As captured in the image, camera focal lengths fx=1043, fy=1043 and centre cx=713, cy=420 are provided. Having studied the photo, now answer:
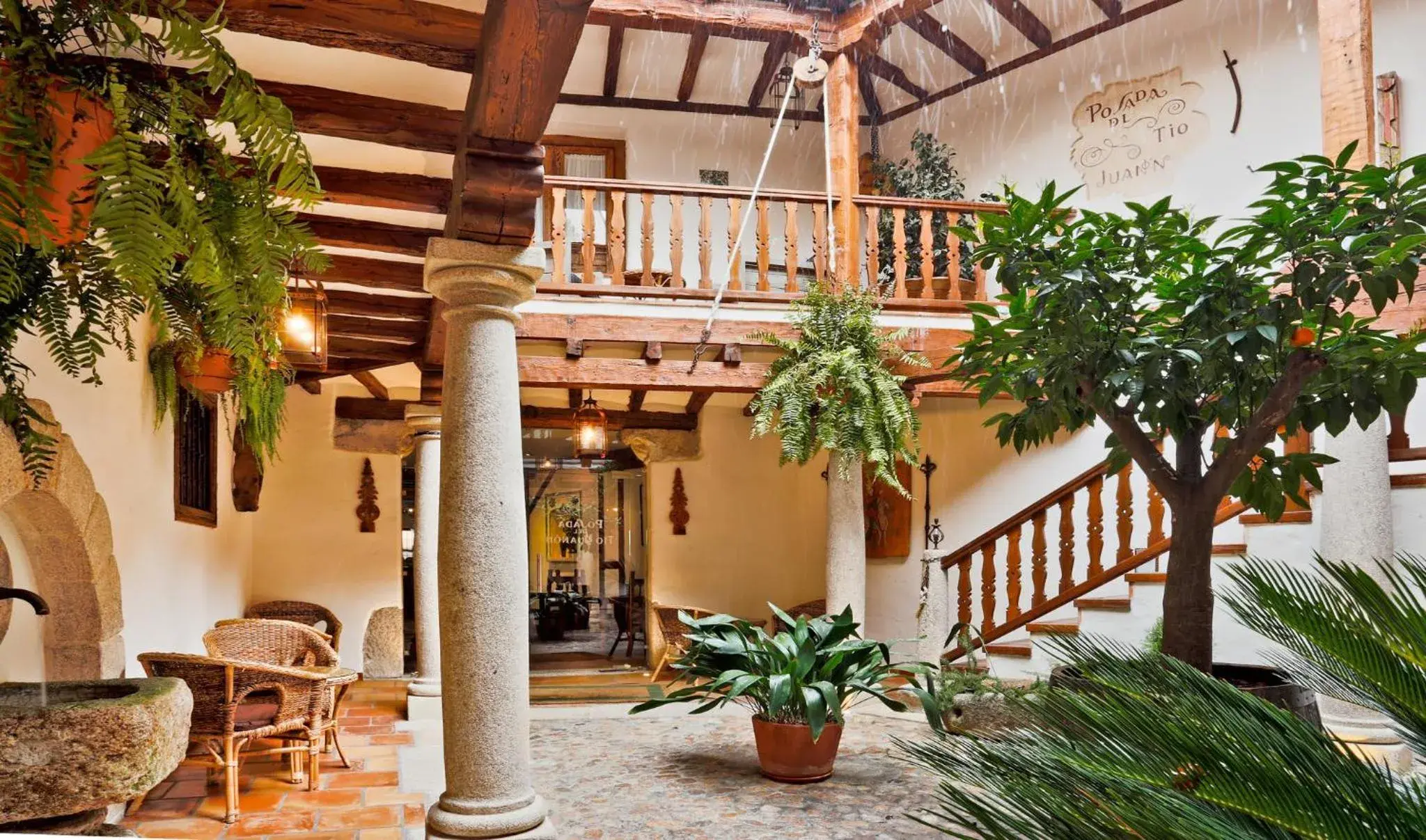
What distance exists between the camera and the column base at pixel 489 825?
2.95 meters

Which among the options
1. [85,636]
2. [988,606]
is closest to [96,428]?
[85,636]

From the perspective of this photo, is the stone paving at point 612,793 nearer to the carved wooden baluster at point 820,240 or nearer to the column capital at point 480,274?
the column capital at point 480,274

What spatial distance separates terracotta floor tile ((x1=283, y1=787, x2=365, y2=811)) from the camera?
4.36m

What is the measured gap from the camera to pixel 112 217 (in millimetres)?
1495

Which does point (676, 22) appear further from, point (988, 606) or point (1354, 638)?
point (1354, 638)

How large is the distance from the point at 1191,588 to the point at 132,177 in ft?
9.41

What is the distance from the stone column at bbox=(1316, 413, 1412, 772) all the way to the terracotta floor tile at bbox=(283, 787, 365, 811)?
4500 mm

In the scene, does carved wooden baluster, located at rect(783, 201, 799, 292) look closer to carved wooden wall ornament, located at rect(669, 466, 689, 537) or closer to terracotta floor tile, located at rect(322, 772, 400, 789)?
carved wooden wall ornament, located at rect(669, 466, 689, 537)

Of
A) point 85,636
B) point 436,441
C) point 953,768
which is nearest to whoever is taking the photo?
point 953,768

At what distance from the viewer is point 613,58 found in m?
8.54

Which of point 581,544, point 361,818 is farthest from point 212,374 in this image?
point 581,544

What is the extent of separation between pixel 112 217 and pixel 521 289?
1.77 meters

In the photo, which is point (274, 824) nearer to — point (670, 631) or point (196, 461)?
point (196, 461)

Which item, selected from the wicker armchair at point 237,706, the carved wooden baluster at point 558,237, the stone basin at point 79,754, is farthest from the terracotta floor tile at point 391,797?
the carved wooden baluster at point 558,237
